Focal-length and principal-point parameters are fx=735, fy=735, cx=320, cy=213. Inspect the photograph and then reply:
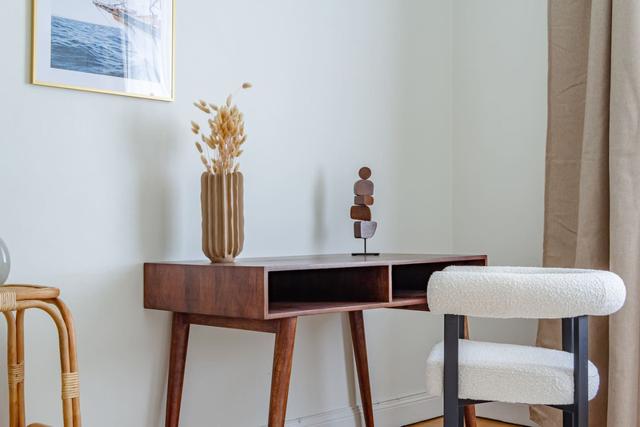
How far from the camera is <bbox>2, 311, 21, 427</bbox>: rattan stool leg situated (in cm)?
157

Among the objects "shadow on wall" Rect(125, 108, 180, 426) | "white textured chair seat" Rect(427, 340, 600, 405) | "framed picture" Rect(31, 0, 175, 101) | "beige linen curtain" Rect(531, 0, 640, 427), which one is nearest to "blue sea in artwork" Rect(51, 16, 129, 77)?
"framed picture" Rect(31, 0, 175, 101)

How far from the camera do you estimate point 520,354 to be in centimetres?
165

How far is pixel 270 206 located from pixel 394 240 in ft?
2.00

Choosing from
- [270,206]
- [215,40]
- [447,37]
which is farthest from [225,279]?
[447,37]

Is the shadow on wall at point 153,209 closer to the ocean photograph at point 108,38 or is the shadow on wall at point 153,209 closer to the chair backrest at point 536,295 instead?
the ocean photograph at point 108,38

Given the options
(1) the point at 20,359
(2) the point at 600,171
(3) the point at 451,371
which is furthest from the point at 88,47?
(2) the point at 600,171

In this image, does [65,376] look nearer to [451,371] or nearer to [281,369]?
[281,369]

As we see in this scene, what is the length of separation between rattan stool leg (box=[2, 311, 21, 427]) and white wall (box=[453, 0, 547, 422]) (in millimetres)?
1760

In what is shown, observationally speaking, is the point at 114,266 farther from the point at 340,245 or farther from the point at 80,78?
the point at 340,245

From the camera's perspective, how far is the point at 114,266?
1.88m

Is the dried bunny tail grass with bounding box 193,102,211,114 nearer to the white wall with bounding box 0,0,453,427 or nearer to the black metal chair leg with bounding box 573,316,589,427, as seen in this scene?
the white wall with bounding box 0,0,453,427

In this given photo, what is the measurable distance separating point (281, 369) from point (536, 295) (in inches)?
23.4

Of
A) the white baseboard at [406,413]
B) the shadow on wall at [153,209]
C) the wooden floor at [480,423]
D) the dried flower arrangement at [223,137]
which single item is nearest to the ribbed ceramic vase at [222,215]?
the dried flower arrangement at [223,137]

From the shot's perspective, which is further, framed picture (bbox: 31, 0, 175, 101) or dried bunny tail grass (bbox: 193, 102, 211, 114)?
dried bunny tail grass (bbox: 193, 102, 211, 114)
